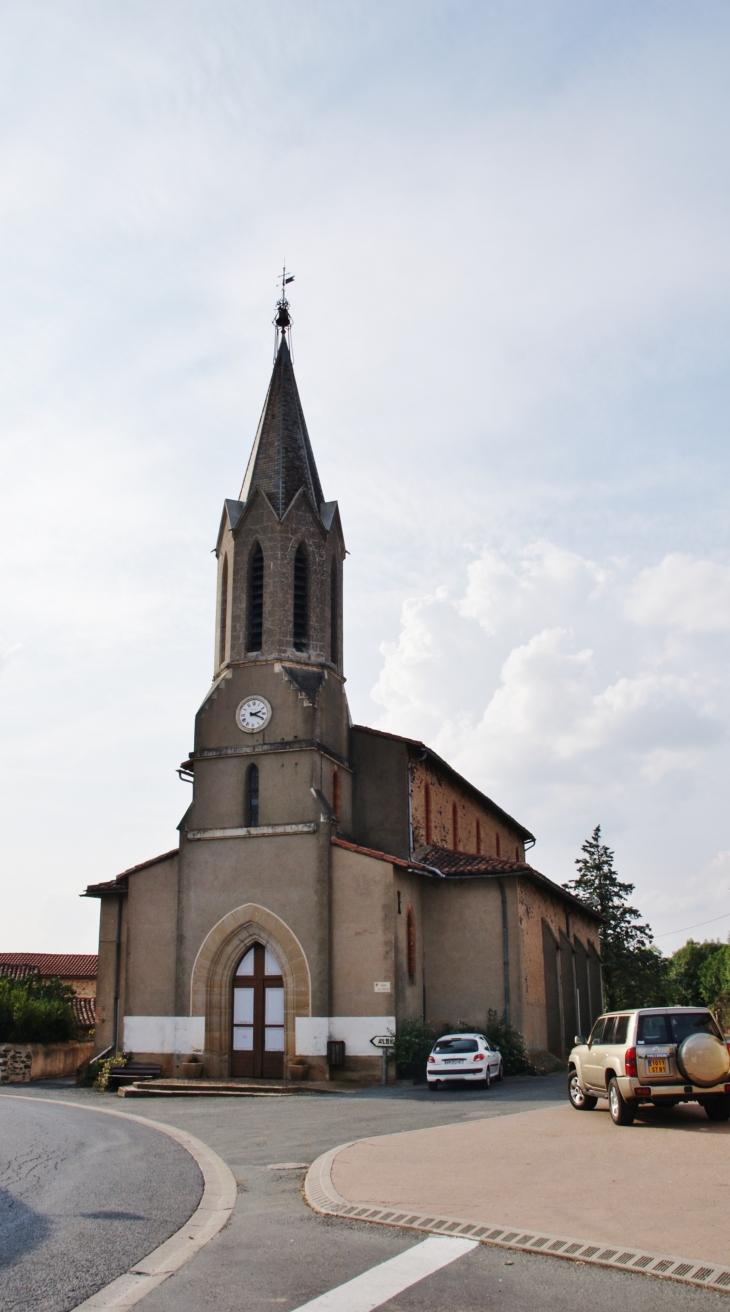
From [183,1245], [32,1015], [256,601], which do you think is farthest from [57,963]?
[183,1245]

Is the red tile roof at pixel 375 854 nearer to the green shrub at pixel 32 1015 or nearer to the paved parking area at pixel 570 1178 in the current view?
the green shrub at pixel 32 1015

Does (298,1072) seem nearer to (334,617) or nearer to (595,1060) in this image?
(595,1060)

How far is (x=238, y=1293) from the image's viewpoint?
6414 mm

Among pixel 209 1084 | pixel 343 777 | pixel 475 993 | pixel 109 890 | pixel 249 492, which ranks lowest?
pixel 209 1084

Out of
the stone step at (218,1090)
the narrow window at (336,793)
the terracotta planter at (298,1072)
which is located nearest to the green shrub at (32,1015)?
the stone step at (218,1090)

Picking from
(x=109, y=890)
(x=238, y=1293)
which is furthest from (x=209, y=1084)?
(x=238, y=1293)

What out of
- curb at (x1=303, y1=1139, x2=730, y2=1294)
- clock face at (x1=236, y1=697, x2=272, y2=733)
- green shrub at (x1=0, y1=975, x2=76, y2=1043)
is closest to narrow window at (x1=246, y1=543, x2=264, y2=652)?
clock face at (x1=236, y1=697, x2=272, y2=733)

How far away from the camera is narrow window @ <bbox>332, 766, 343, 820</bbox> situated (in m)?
29.1

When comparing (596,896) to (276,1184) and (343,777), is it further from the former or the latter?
(276,1184)

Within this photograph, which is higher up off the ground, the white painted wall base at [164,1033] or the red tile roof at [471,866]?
the red tile roof at [471,866]

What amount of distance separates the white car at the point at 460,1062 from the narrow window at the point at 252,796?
26.8 ft

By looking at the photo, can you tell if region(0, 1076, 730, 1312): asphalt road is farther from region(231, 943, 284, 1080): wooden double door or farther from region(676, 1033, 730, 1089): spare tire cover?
region(231, 943, 284, 1080): wooden double door

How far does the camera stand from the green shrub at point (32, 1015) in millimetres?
29875

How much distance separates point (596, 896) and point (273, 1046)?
120ft
